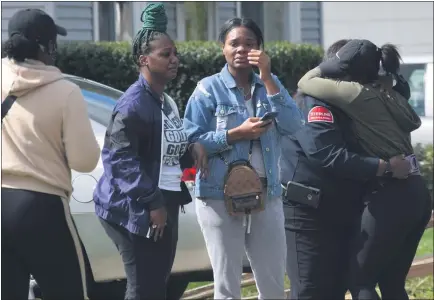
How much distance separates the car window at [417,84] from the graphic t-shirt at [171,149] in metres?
11.9

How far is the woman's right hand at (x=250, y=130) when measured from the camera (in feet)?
16.7

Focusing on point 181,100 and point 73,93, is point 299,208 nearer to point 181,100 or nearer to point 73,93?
point 73,93

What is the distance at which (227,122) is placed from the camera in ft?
17.3

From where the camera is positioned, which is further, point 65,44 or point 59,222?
point 65,44

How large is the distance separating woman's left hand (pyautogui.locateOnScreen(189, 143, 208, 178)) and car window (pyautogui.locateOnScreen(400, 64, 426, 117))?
1170 cm

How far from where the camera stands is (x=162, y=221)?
4.71 metres

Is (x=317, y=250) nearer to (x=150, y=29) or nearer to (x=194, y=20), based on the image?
(x=150, y=29)

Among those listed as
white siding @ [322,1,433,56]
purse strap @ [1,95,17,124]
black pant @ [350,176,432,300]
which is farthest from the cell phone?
white siding @ [322,1,433,56]

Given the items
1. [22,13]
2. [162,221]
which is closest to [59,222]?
[162,221]

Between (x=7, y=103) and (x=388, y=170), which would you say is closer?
(x=7, y=103)

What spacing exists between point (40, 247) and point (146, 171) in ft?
2.38

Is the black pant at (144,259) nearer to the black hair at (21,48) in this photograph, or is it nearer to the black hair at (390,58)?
the black hair at (21,48)

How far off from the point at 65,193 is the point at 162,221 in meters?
0.53

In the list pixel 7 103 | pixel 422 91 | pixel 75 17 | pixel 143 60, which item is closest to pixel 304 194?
pixel 143 60
